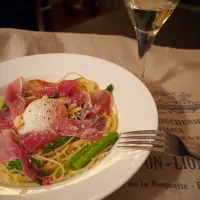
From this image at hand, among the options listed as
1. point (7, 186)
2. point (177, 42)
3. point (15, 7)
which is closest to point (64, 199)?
point (7, 186)

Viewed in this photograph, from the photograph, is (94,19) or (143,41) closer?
(143,41)

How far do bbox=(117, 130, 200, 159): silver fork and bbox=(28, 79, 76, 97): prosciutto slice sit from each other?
0.36 metres

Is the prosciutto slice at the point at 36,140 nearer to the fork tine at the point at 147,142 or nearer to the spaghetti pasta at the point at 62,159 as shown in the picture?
the spaghetti pasta at the point at 62,159

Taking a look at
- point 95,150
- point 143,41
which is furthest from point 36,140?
point 143,41

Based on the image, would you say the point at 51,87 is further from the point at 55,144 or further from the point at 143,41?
the point at 143,41

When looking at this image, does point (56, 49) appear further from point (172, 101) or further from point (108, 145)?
point (108, 145)

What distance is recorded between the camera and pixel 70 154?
106cm

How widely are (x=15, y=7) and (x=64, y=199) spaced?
245 centimetres

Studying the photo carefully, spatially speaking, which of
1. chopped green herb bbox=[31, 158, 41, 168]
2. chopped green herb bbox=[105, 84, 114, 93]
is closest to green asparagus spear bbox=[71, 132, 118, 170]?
chopped green herb bbox=[31, 158, 41, 168]

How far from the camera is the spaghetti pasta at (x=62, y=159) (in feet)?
3.04

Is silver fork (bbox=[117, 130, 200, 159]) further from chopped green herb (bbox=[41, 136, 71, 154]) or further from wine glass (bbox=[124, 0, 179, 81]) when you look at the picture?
wine glass (bbox=[124, 0, 179, 81])

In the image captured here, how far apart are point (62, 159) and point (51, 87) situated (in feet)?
1.09

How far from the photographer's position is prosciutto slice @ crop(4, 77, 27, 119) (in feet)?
3.77

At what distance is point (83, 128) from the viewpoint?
1.07 m
